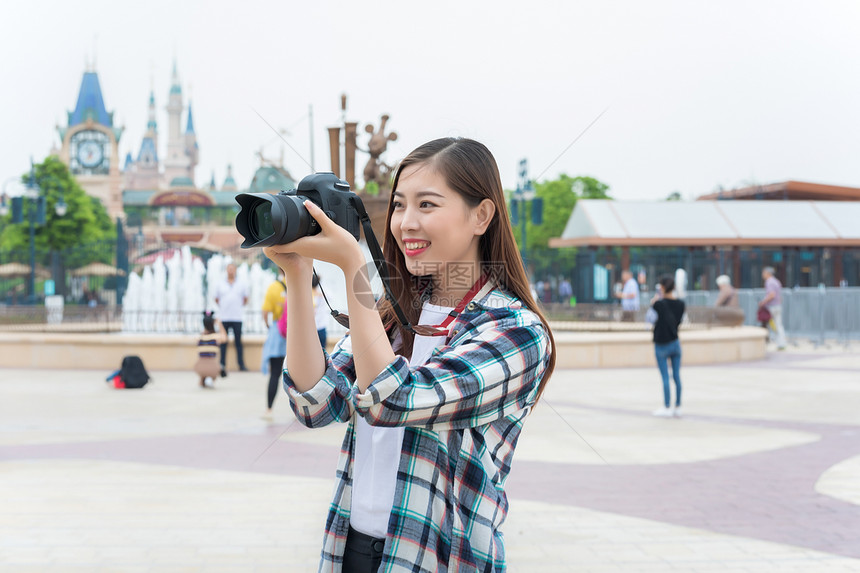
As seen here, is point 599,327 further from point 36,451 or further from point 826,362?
point 36,451

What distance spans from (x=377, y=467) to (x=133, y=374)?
9.92 metres

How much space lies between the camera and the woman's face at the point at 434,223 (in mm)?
1551

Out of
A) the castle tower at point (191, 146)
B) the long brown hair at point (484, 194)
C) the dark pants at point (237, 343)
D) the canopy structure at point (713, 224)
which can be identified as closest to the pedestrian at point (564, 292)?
the canopy structure at point (713, 224)

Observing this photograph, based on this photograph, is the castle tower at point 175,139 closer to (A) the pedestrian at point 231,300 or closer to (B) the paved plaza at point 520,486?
(A) the pedestrian at point 231,300

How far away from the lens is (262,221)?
134cm

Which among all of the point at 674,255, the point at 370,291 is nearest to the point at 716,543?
the point at 370,291

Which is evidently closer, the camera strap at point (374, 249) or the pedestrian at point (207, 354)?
the camera strap at point (374, 249)

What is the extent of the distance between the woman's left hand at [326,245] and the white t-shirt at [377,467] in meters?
0.34

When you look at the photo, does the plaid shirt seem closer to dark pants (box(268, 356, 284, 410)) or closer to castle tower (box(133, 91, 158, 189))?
dark pants (box(268, 356, 284, 410))

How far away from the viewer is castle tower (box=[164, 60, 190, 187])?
509ft

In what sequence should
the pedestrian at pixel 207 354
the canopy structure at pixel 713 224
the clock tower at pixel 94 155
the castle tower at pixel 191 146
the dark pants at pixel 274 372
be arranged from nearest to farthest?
the dark pants at pixel 274 372 < the pedestrian at pixel 207 354 < the canopy structure at pixel 713 224 < the clock tower at pixel 94 155 < the castle tower at pixel 191 146

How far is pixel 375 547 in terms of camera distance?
1.57m

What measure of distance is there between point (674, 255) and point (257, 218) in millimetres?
23990

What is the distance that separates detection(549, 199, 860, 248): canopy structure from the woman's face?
24.4 m
